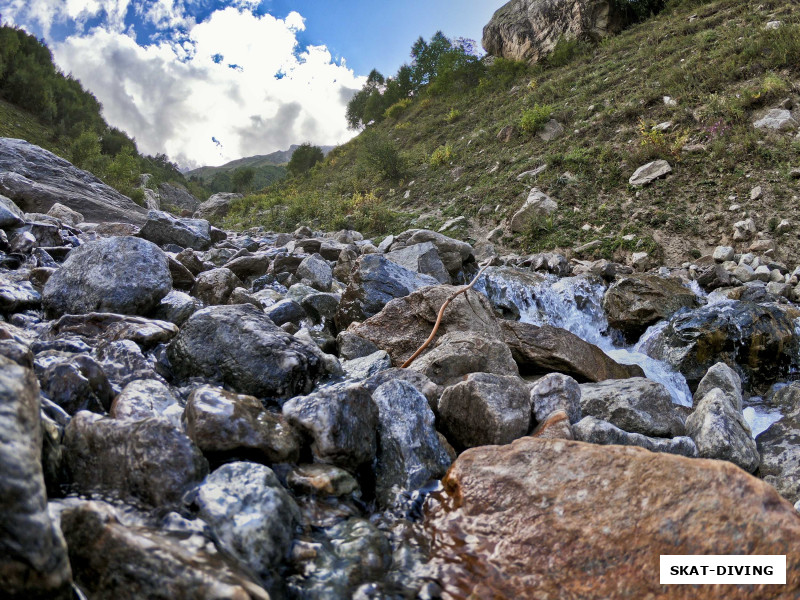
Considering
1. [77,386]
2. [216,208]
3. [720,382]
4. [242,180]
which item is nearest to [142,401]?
[77,386]

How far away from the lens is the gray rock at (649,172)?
447 inches

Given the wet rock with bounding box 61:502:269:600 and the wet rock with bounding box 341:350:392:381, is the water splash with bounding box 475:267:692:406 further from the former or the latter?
the wet rock with bounding box 61:502:269:600

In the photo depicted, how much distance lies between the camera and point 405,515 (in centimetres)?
240

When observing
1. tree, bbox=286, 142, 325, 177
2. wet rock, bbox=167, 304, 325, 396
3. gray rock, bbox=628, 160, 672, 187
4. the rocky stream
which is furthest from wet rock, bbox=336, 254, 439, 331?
tree, bbox=286, 142, 325, 177

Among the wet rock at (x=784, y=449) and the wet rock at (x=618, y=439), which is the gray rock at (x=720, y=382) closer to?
the wet rock at (x=784, y=449)

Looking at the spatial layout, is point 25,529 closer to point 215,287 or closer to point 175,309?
point 175,309

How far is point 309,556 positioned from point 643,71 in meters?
19.6

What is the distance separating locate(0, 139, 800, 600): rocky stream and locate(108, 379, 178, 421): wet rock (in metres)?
0.01

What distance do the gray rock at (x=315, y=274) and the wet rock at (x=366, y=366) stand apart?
8.97 ft

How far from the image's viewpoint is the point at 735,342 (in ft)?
17.9

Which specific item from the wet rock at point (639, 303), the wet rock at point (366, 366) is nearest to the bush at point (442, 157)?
the wet rock at point (639, 303)

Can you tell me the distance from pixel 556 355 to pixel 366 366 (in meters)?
2.04

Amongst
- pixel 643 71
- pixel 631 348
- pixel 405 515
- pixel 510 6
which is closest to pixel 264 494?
pixel 405 515

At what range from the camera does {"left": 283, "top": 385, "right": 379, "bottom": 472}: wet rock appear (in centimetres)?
254
